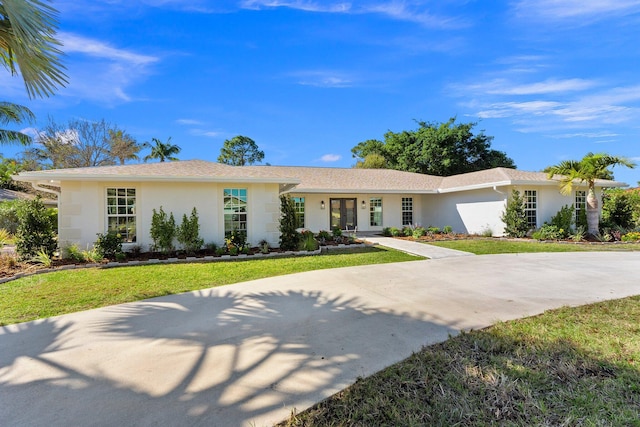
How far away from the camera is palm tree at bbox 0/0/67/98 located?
338cm

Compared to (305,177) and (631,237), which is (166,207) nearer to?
(305,177)

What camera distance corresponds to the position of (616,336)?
3.75 meters

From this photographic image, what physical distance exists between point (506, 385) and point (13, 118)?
2200 centimetres

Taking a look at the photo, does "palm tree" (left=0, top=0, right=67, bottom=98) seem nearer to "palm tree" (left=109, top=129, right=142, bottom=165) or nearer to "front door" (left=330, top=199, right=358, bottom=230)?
"front door" (left=330, top=199, right=358, bottom=230)

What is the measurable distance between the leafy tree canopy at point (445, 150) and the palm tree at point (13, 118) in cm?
2999

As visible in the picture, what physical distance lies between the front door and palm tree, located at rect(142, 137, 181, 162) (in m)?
24.1

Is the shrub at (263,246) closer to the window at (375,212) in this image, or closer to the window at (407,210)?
the window at (375,212)

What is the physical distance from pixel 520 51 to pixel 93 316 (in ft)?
53.9

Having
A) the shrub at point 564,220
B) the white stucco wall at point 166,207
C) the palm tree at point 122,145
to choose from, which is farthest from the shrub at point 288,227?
the palm tree at point 122,145

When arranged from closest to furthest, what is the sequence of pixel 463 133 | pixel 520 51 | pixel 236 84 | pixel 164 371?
pixel 164 371 < pixel 520 51 < pixel 236 84 < pixel 463 133

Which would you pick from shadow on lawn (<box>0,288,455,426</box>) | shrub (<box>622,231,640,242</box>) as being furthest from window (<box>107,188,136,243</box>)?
shrub (<box>622,231,640,242</box>)

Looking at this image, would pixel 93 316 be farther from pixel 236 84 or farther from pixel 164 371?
pixel 236 84

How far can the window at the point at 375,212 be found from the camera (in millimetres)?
19344

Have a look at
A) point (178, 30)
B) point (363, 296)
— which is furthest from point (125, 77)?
point (363, 296)
